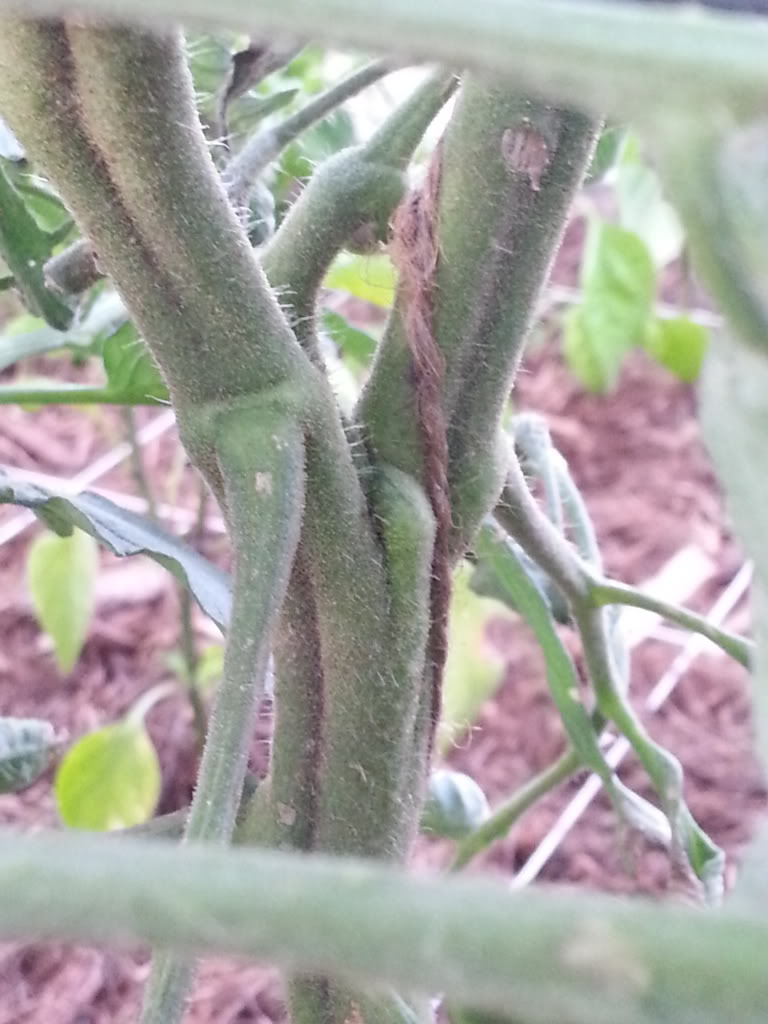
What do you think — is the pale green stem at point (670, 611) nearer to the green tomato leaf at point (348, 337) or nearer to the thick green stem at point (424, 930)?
the green tomato leaf at point (348, 337)

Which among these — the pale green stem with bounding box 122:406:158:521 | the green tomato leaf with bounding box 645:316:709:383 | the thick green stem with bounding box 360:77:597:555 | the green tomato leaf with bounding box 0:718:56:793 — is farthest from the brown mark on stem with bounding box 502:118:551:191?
the green tomato leaf with bounding box 645:316:709:383

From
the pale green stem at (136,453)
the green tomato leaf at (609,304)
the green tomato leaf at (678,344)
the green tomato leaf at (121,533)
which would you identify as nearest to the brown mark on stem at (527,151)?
the green tomato leaf at (121,533)

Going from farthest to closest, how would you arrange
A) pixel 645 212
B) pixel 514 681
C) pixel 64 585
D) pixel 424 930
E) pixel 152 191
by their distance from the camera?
pixel 645 212 → pixel 514 681 → pixel 64 585 → pixel 152 191 → pixel 424 930

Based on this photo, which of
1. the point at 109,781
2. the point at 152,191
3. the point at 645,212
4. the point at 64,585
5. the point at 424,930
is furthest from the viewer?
the point at 645,212

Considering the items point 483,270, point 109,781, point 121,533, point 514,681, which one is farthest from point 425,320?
point 514,681

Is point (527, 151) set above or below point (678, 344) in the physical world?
above

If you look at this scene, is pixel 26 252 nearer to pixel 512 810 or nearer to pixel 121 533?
pixel 121 533

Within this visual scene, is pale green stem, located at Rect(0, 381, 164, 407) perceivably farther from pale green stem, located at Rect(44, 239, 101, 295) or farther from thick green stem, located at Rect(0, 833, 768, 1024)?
thick green stem, located at Rect(0, 833, 768, 1024)
